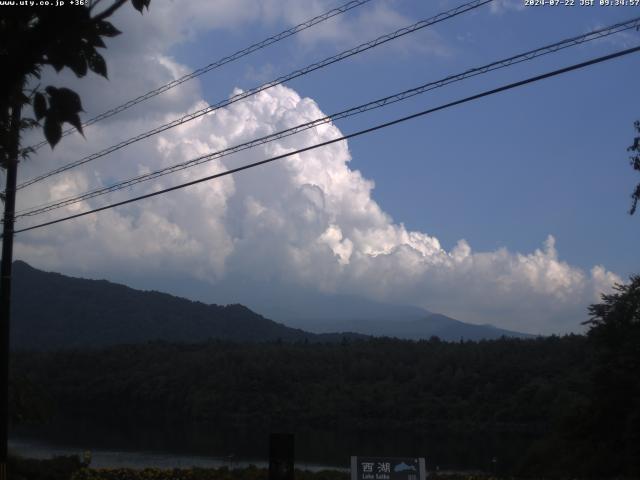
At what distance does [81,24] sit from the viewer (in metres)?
4.07

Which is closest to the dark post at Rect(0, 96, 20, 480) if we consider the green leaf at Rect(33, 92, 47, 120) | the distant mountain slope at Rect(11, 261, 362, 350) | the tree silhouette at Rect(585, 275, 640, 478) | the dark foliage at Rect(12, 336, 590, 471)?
the green leaf at Rect(33, 92, 47, 120)

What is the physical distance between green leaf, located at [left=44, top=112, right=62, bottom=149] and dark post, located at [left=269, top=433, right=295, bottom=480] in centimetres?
737

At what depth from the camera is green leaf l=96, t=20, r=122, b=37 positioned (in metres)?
4.32

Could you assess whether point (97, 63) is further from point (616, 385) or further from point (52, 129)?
point (616, 385)

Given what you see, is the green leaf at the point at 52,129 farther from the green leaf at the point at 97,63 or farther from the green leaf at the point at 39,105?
the green leaf at the point at 97,63

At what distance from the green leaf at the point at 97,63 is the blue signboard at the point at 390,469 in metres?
8.83

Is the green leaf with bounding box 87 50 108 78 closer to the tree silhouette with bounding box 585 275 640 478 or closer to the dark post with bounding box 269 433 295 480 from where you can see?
the dark post with bounding box 269 433 295 480

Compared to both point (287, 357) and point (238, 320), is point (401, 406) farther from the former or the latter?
point (238, 320)

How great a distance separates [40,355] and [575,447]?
67589 millimetres

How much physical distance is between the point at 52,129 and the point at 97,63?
529 mm

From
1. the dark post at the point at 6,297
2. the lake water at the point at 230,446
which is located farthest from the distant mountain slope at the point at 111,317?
the dark post at the point at 6,297

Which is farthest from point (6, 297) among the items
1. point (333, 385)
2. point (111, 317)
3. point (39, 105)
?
point (111, 317)

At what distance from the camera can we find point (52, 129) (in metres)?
4.08

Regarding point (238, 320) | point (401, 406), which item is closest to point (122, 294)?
point (238, 320)
